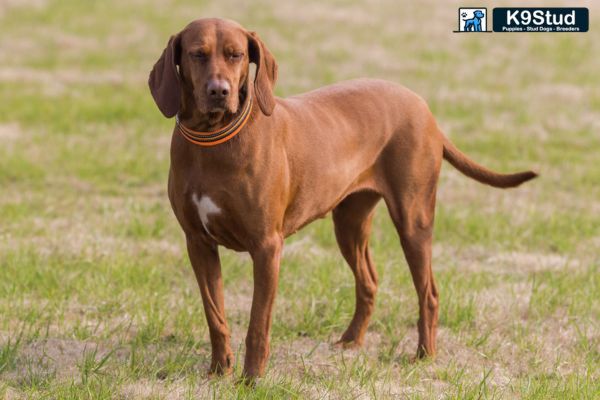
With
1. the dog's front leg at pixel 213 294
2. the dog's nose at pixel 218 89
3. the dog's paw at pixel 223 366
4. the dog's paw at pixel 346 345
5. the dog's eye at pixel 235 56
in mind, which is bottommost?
the dog's paw at pixel 346 345

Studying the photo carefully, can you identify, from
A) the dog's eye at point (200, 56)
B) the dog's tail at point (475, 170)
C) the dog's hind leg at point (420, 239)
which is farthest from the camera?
the dog's tail at point (475, 170)

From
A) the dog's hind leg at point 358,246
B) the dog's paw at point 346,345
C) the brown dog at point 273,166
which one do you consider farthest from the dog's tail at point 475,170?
the dog's paw at point 346,345

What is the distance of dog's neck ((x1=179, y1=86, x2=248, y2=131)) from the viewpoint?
4.50 meters

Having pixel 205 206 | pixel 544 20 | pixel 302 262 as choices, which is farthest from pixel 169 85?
pixel 544 20

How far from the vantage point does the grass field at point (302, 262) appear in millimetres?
4969

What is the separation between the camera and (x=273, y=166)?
464 centimetres

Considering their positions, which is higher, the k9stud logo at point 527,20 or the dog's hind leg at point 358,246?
the k9stud logo at point 527,20

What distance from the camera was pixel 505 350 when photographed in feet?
18.1

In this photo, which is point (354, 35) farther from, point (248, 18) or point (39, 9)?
point (39, 9)

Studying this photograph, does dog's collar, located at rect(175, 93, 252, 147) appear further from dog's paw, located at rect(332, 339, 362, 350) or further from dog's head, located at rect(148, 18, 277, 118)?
dog's paw, located at rect(332, 339, 362, 350)

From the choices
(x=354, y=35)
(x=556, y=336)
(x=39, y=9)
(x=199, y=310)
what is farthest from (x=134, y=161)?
(x=39, y=9)

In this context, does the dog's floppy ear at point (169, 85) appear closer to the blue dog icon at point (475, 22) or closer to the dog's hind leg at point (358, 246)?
the dog's hind leg at point (358, 246)

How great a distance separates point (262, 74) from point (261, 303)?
1.14 m

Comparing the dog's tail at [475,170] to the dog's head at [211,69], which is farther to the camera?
the dog's tail at [475,170]
